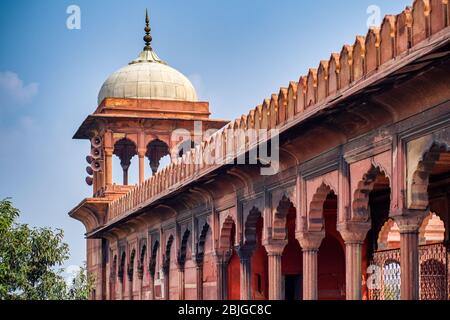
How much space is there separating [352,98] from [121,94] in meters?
24.3

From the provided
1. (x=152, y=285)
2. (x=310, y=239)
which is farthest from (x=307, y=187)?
(x=152, y=285)

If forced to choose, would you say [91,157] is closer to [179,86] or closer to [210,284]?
[179,86]

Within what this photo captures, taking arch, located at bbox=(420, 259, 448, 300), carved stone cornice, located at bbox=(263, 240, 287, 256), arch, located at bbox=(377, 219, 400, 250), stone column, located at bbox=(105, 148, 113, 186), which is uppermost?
stone column, located at bbox=(105, 148, 113, 186)

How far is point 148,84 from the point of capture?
127ft

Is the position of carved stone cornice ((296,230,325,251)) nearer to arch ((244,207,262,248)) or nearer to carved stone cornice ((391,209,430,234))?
arch ((244,207,262,248))

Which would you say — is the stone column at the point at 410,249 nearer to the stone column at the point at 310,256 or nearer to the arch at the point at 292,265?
the stone column at the point at 310,256

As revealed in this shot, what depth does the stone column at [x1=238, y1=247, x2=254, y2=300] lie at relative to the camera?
22.5 metres

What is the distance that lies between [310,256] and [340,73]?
3.89m

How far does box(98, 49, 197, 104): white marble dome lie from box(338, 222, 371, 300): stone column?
2192 centimetres

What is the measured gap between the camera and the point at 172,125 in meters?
38.0

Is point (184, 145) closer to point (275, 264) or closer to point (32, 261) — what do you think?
point (32, 261)

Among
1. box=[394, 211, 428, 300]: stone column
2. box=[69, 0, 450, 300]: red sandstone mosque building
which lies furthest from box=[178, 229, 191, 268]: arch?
box=[394, 211, 428, 300]: stone column

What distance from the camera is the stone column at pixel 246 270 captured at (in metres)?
22.5

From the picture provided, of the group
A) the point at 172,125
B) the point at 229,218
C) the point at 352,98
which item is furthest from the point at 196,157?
the point at 172,125
